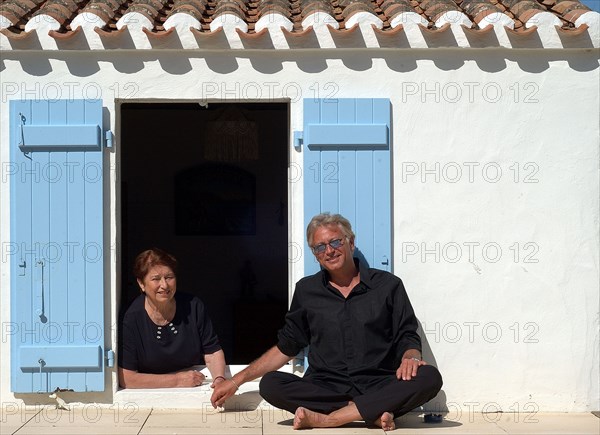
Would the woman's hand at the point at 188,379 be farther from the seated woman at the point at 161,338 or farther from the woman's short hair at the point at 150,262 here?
the woman's short hair at the point at 150,262

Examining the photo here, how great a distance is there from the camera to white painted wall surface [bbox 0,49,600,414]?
7.15 meters

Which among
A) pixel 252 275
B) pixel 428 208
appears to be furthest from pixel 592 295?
pixel 252 275

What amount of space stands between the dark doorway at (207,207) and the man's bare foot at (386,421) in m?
4.82

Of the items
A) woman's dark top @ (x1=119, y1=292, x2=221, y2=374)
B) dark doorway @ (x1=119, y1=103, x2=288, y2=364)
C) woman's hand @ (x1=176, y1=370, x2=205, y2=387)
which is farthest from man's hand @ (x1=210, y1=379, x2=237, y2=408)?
dark doorway @ (x1=119, y1=103, x2=288, y2=364)

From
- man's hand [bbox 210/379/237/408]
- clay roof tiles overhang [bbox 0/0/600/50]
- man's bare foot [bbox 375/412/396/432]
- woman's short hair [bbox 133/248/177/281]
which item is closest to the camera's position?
man's bare foot [bbox 375/412/396/432]

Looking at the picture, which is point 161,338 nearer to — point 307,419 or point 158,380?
point 158,380

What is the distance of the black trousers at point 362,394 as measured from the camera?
6.43 meters

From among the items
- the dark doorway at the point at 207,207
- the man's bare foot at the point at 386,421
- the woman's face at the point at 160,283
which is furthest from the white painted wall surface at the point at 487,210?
the dark doorway at the point at 207,207

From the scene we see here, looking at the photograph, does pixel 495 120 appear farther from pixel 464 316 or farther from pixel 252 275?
pixel 252 275

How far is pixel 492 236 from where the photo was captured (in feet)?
23.5

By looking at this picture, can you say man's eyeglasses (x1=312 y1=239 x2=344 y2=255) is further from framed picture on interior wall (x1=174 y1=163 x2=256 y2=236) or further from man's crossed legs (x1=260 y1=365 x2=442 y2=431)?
framed picture on interior wall (x1=174 y1=163 x2=256 y2=236)

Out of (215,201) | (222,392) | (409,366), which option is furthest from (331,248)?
(215,201)

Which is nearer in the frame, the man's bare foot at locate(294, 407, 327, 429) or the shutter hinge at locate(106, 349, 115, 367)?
the man's bare foot at locate(294, 407, 327, 429)

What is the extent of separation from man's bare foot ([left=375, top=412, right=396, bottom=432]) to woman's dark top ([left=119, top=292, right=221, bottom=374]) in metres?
1.45
